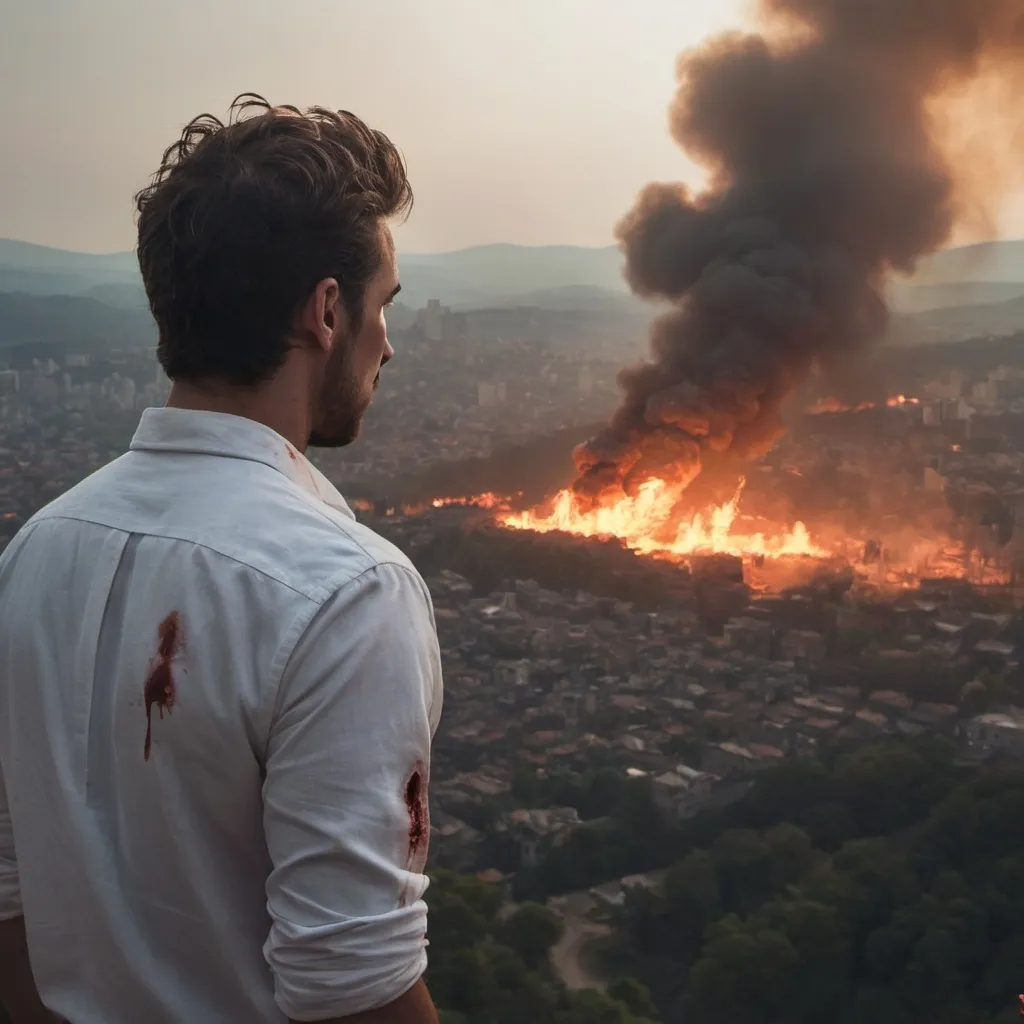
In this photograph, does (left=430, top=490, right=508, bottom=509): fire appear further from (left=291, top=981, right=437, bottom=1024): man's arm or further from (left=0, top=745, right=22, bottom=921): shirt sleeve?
(left=291, top=981, right=437, bottom=1024): man's arm

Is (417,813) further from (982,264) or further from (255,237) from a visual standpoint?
(982,264)

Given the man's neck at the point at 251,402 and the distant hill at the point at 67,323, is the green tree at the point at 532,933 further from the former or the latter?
the distant hill at the point at 67,323

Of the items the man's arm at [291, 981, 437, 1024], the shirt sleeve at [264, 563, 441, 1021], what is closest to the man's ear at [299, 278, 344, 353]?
the shirt sleeve at [264, 563, 441, 1021]

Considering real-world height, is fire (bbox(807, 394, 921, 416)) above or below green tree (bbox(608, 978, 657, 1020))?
above

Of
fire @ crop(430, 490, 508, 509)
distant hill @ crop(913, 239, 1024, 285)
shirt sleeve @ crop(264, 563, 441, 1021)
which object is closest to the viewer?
shirt sleeve @ crop(264, 563, 441, 1021)

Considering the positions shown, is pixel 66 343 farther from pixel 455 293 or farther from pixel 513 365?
pixel 513 365

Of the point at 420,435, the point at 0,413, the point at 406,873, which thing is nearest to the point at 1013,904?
the point at 406,873

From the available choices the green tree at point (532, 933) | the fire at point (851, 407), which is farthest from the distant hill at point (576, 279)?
the green tree at point (532, 933)
